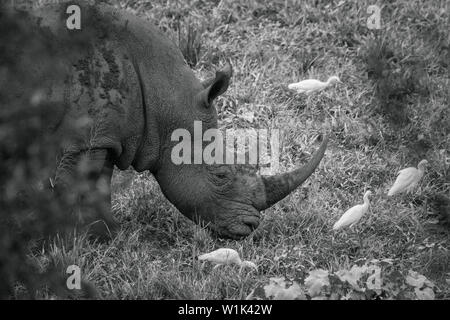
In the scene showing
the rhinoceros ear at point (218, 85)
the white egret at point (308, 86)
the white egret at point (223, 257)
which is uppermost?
the white egret at point (308, 86)

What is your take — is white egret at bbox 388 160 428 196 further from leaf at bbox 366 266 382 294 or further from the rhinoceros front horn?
leaf at bbox 366 266 382 294

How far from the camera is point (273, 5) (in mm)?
10617

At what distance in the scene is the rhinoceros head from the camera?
691 cm

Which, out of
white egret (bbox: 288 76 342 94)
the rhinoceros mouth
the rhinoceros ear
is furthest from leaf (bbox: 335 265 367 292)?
white egret (bbox: 288 76 342 94)

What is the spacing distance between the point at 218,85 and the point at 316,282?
1.79 m

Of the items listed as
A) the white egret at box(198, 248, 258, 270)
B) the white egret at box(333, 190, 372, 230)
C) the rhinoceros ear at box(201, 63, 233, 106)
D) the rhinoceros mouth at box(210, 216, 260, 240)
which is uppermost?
the rhinoceros ear at box(201, 63, 233, 106)

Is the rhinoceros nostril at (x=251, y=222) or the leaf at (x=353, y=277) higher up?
the rhinoceros nostril at (x=251, y=222)

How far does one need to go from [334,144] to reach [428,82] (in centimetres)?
142

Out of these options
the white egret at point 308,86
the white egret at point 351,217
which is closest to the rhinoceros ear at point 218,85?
the white egret at point 351,217

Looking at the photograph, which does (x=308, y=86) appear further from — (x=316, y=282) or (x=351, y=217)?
(x=316, y=282)

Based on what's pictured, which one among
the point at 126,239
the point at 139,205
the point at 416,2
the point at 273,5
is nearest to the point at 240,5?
the point at 273,5

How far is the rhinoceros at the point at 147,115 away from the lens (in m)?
6.39

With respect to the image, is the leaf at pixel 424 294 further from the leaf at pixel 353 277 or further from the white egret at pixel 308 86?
the white egret at pixel 308 86

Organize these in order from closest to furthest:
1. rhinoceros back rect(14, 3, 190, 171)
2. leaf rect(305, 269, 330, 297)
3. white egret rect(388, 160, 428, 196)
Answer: leaf rect(305, 269, 330, 297) → rhinoceros back rect(14, 3, 190, 171) → white egret rect(388, 160, 428, 196)
